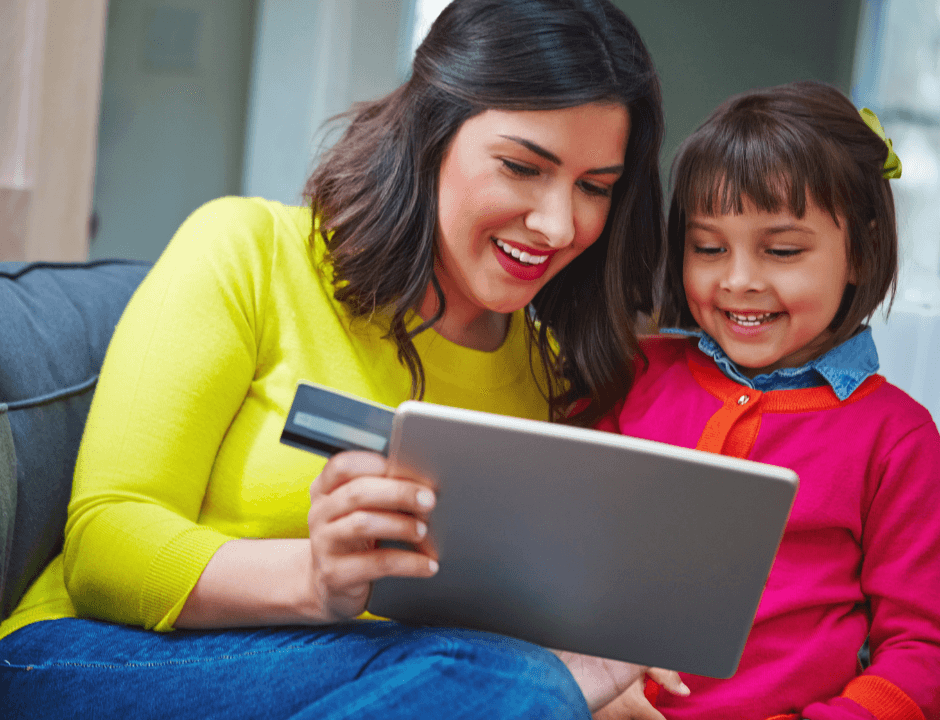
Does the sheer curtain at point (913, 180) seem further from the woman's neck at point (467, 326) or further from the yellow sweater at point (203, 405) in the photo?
the yellow sweater at point (203, 405)

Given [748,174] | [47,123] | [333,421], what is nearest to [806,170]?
[748,174]

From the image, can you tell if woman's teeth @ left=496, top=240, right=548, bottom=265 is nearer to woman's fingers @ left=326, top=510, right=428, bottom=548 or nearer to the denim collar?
the denim collar

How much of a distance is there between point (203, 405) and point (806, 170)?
78cm

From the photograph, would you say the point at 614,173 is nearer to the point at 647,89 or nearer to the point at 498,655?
the point at 647,89

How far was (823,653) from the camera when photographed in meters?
1.00

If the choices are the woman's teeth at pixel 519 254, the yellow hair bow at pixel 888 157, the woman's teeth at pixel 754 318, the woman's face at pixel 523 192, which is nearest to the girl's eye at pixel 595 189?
the woman's face at pixel 523 192

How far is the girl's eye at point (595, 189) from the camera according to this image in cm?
111

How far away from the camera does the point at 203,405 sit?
95cm

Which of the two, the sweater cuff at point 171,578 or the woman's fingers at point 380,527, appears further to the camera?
the sweater cuff at point 171,578

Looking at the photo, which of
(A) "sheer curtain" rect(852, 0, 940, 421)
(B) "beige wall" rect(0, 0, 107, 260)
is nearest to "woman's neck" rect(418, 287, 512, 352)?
(A) "sheer curtain" rect(852, 0, 940, 421)

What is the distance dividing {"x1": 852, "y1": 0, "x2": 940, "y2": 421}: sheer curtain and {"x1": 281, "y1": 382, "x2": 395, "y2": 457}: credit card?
1125mm

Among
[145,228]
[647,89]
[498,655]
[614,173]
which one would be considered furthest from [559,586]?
[145,228]

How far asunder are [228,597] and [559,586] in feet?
1.06

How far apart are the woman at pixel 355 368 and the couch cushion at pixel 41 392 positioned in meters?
0.06
